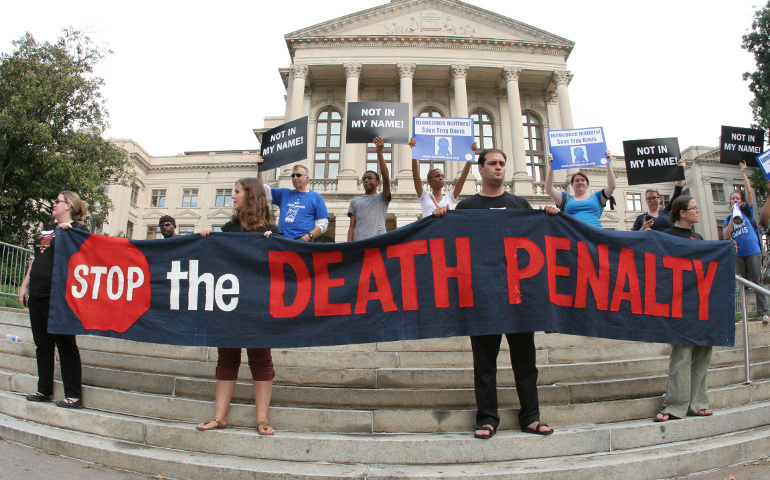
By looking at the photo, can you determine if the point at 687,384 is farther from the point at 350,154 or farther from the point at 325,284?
the point at 350,154

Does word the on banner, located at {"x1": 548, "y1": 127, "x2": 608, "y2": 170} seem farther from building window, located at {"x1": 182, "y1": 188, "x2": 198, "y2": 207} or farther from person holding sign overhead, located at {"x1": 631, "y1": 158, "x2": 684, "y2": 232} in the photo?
building window, located at {"x1": 182, "y1": 188, "x2": 198, "y2": 207}

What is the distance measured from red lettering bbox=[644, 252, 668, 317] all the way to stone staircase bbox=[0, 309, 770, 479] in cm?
72

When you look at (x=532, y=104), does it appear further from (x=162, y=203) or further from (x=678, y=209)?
(x=162, y=203)

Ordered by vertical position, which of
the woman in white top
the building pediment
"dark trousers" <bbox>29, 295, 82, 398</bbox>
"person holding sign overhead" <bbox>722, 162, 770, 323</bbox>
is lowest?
"dark trousers" <bbox>29, 295, 82, 398</bbox>

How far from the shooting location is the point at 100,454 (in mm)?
3699

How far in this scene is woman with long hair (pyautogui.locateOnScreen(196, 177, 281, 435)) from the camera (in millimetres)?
3824

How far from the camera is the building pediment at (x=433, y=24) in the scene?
1363 inches

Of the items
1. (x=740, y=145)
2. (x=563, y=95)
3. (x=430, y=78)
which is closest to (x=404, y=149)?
(x=430, y=78)

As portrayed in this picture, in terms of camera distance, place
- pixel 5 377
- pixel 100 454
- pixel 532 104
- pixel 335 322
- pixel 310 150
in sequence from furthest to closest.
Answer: pixel 532 104 → pixel 310 150 → pixel 5 377 → pixel 335 322 → pixel 100 454

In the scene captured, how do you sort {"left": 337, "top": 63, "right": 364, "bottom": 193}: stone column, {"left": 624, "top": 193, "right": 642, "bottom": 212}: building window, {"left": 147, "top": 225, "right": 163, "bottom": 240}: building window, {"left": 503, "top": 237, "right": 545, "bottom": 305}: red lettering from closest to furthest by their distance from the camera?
{"left": 503, "top": 237, "right": 545, "bottom": 305}: red lettering < {"left": 337, "top": 63, "right": 364, "bottom": 193}: stone column < {"left": 624, "top": 193, "right": 642, "bottom": 212}: building window < {"left": 147, "top": 225, "right": 163, "bottom": 240}: building window

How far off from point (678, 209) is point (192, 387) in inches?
208

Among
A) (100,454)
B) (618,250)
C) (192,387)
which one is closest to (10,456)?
(100,454)

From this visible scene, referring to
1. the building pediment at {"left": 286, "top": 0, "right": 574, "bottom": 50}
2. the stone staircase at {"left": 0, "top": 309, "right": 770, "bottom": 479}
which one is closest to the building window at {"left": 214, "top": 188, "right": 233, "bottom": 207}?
the building pediment at {"left": 286, "top": 0, "right": 574, "bottom": 50}

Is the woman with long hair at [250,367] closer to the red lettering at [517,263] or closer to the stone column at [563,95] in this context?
the red lettering at [517,263]
